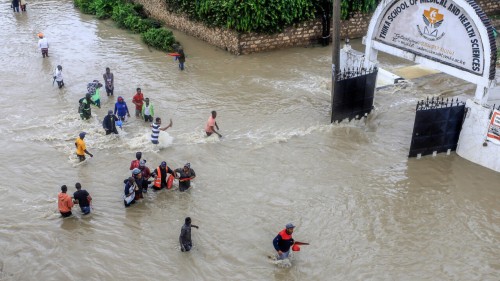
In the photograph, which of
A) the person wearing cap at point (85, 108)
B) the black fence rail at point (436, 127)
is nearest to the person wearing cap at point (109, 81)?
the person wearing cap at point (85, 108)

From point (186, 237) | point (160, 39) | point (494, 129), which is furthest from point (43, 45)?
point (494, 129)

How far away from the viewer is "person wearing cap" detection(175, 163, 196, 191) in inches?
480

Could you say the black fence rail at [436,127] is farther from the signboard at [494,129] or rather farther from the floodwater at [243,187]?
the signboard at [494,129]

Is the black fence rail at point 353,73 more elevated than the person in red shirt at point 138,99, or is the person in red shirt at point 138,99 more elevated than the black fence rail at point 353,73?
the black fence rail at point 353,73

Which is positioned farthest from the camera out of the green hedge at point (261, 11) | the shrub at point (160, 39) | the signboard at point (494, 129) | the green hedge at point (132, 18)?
the green hedge at point (132, 18)

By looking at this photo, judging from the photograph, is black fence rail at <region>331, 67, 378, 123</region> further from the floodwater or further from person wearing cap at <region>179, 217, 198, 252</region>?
person wearing cap at <region>179, 217, 198, 252</region>

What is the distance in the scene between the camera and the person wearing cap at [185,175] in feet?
40.0

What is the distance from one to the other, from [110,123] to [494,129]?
10413mm

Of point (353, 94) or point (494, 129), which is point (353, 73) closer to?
point (353, 94)

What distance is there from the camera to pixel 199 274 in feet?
33.0

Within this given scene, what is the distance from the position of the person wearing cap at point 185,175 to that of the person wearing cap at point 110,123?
11.4ft

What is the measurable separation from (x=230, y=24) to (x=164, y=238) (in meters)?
12.4

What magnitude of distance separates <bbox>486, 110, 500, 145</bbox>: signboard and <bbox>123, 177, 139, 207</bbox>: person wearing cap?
29.7 feet

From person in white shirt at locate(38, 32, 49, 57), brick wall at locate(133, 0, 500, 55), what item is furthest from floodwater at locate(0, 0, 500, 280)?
brick wall at locate(133, 0, 500, 55)
